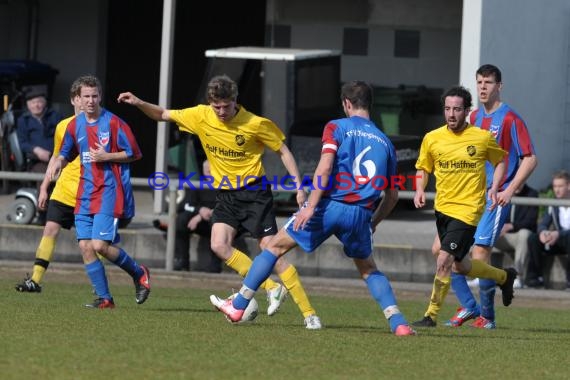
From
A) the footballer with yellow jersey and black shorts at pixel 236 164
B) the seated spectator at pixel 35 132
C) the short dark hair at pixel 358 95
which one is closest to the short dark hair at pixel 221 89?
the footballer with yellow jersey and black shorts at pixel 236 164

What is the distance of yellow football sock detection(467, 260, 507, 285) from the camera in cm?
1110

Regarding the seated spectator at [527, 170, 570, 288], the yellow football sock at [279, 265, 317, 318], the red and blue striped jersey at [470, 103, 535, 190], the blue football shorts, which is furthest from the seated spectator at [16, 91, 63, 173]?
the blue football shorts

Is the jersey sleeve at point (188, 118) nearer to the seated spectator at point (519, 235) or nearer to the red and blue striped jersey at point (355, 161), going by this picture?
the red and blue striped jersey at point (355, 161)

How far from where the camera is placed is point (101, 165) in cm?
1173

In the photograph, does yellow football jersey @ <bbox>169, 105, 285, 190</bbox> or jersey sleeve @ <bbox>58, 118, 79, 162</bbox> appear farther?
jersey sleeve @ <bbox>58, 118, 79, 162</bbox>

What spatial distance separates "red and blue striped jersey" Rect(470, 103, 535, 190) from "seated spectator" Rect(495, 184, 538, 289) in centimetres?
461

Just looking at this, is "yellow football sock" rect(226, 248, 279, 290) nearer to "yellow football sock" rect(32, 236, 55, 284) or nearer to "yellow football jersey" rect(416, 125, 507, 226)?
"yellow football jersey" rect(416, 125, 507, 226)

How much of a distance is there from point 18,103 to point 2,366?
47.0ft

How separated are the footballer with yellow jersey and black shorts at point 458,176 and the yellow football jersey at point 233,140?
121 cm

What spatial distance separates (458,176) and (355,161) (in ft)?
5.00

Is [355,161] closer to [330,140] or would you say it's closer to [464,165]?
[330,140]

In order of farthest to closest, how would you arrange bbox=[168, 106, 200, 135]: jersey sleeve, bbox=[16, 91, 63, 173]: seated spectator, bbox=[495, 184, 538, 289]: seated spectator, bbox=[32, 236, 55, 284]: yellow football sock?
bbox=[16, 91, 63, 173]: seated spectator < bbox=[495, 184, 538, 289]: seated spectator < bbox=[32, 236, 55, 284]: yellow football sock < bbox=[168, 106, 200, 135]: jersey sleeve

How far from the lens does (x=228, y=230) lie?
1069 centimetres

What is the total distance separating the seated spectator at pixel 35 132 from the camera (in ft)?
59.4
